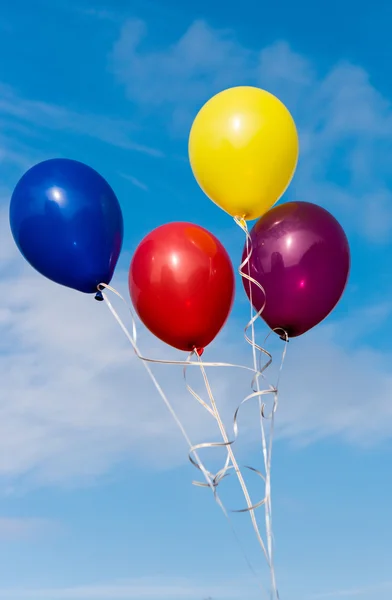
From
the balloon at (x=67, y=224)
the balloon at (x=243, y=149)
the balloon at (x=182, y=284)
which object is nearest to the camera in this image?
the balloon at (x=182, y=284)

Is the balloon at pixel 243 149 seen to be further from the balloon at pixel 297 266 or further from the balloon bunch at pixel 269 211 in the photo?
the balloon at pixel 297 266

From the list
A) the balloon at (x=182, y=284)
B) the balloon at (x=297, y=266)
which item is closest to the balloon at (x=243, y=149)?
the balloon at (x=297, y=266)

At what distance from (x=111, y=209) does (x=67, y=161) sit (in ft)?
1.57

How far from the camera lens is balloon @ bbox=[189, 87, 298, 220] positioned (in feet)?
15.2

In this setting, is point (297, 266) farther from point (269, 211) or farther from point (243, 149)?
point (243, 149)

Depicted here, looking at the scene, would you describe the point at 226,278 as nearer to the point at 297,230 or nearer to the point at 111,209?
the point at 297,230

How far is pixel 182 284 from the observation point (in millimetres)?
4477

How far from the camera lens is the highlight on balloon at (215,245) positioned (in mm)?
4535

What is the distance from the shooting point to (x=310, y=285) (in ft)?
15.4

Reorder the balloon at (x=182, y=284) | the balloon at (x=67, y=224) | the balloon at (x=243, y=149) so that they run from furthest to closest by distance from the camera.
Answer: the balloon at (x=67, y=224), the balloon at (x=243, y=149), the balloon at (x=182, y=284)

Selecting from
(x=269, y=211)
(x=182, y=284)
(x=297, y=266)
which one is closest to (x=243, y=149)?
(x=269, y=211)

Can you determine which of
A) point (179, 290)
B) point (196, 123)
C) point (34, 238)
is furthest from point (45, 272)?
point (196, 123)

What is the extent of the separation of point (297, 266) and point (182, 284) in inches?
30.5

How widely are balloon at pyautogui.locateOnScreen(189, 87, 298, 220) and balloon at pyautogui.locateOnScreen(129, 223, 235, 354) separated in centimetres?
34
